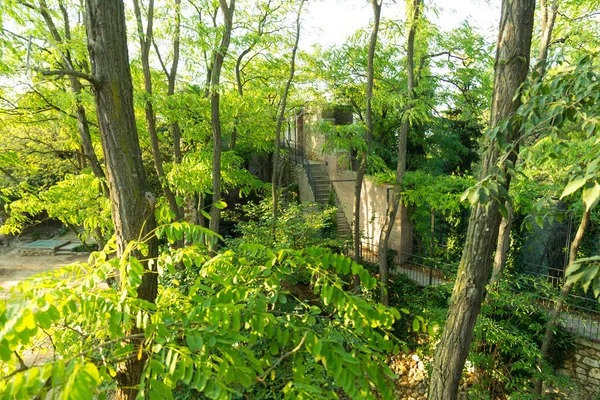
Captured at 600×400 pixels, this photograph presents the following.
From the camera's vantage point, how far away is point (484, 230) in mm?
3873

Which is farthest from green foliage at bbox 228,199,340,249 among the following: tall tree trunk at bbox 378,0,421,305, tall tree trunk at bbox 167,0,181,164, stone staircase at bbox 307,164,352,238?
stone staircase at bbox 307,164,352,238

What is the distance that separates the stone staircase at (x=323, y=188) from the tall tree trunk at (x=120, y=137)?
10.8 m

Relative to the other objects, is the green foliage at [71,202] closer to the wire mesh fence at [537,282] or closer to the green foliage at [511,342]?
the wire mesh fence at [537,282]

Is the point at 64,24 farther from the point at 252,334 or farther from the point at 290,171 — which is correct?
the point at 290,171

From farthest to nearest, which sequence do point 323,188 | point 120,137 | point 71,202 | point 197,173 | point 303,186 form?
point 303,186
point 323,188
point 197,173
point 71,202
point 120,137

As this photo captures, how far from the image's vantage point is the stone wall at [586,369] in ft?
24.2

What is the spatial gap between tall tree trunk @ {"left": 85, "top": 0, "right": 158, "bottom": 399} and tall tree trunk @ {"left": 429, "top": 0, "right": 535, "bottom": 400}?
10.5 feet

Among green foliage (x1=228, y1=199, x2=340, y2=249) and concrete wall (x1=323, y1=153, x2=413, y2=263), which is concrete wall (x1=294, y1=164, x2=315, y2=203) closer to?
concrete wall (x1=323, y1=153, x2=413, y2=263)

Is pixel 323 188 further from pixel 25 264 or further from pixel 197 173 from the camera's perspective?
pixel 25 264

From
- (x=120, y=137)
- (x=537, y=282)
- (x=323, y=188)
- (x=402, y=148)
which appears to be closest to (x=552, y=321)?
(x=537, y=282)

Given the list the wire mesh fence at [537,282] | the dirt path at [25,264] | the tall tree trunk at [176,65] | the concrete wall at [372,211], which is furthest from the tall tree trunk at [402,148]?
the dirt path at [25,264]

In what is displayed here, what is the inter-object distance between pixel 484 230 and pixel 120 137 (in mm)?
3771

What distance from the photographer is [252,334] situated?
204 centimetres

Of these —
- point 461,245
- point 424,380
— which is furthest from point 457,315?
point 461,245
